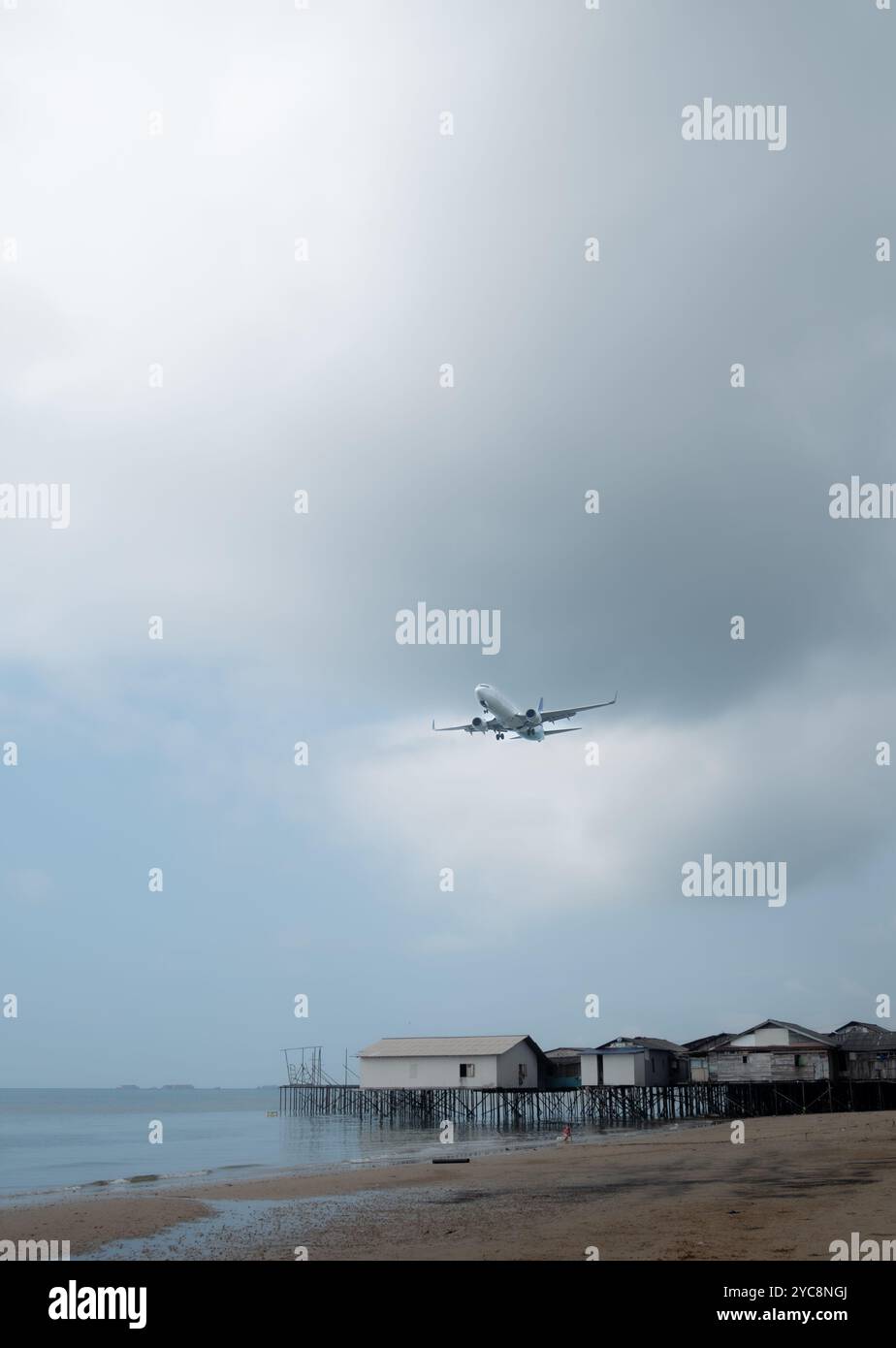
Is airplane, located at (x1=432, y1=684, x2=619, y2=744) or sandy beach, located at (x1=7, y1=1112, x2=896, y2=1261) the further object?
airplane, located at (x1=432, y1=684, x2=619, y2=744)

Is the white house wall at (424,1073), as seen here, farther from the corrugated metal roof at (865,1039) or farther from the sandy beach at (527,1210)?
the sandy beach at (527,1210)

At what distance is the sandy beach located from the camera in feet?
70.4

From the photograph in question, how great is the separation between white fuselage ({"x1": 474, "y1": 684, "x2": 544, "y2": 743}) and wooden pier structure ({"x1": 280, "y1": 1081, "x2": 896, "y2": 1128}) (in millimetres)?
36099

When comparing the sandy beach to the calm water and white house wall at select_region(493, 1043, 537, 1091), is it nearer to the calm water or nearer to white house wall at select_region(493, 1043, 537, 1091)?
the calm water

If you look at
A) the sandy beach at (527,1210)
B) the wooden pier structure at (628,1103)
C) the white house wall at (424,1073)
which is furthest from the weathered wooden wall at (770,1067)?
the sandy beach at (527,1210)

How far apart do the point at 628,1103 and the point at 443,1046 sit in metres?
14.1

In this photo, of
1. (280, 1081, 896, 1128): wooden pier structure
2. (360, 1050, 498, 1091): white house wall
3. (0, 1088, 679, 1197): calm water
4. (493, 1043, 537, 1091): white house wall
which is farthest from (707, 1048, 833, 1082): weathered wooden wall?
(360, 1050, 498, 1091): white house wall

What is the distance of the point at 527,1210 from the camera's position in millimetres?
27250

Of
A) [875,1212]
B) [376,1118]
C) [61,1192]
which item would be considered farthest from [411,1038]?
[875,1212]

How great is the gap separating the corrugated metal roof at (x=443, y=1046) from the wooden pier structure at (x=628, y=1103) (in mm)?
2633

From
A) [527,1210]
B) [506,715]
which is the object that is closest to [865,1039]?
[506,715]
